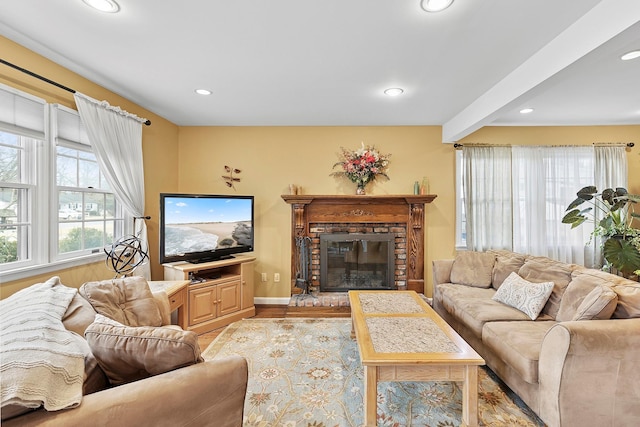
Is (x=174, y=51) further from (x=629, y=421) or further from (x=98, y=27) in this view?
(x=629, y=421)

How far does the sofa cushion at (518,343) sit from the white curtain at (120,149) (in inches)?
130

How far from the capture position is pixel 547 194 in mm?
3873

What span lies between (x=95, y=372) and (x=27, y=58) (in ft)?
7.55

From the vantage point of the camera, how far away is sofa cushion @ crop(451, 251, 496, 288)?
3.13m

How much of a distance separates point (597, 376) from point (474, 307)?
98 cm

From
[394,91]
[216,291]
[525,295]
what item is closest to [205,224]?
[216,291]

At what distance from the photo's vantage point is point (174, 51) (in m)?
2.10

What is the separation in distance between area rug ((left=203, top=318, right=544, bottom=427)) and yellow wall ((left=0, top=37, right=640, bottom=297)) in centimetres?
148

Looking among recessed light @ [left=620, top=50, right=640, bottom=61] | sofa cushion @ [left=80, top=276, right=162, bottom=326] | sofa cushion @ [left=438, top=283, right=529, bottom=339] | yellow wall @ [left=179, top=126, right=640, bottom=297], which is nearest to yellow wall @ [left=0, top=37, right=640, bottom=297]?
yellow wall @ [left=179, top=126, right=640, bottom=297]

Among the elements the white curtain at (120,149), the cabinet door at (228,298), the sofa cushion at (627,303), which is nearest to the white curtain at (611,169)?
the sofa cushion at (627,303)

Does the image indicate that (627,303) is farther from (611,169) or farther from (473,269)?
(611,169)

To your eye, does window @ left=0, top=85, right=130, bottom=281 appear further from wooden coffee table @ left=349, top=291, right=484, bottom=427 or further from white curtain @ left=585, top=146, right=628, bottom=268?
white curtain @ left=585, top=146, right=628, bottom=268

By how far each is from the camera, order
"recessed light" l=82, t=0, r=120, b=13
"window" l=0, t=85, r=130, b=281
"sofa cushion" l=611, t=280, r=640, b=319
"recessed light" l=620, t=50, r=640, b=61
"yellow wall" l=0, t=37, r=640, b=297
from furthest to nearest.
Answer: "yellow wall" l=0, t=37, r=640, b=297 < "recessed light" l=620, t=50, r=640, b=61 < "window" l=0, t=85, r=130, b=281 < "sofa cushion" l=611, t=280, r=640, b=319 < "recessed light" l=82, t=0, r=120, b=13

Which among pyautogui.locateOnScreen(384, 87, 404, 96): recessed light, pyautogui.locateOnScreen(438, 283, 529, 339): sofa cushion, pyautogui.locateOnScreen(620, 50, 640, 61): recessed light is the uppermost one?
pyautogui.locateOnScreen(620, 50, 640, 61): recessed light
